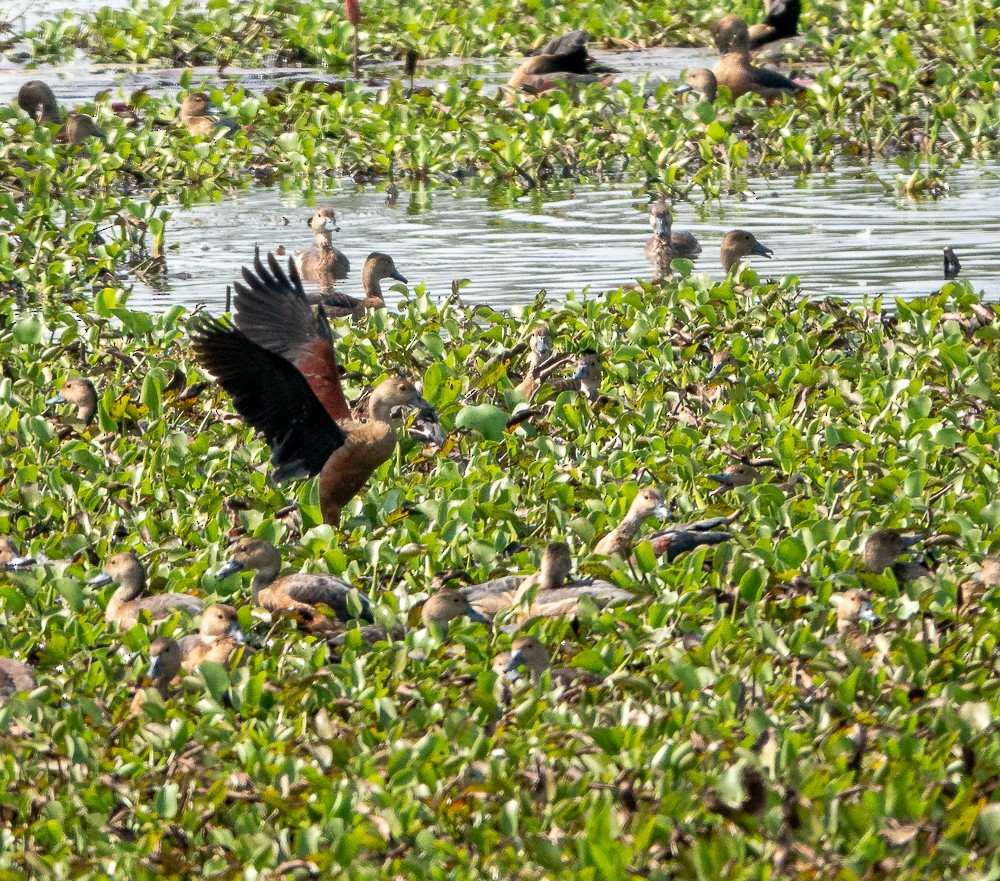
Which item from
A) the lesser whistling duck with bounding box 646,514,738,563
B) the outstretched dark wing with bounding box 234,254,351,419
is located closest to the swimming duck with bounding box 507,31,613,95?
the outstretched dark wing with bounding box 234,254,351,419

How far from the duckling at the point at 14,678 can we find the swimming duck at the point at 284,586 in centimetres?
82

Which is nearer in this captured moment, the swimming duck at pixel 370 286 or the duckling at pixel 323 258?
the swimming duck at pixel 370 286

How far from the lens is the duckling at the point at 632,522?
6.52 meters

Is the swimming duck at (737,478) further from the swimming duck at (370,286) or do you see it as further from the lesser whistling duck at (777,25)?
the lesser whistling duck at (777,25)

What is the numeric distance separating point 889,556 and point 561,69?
11738 mm

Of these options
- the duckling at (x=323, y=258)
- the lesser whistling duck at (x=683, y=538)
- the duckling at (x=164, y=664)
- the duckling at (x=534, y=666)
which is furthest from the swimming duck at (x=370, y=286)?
the duckling at (x=534, y=666)

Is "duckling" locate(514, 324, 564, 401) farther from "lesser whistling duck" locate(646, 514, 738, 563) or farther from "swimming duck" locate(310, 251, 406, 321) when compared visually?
"lesser whistling duck" locate(646, 514, 738, 563)

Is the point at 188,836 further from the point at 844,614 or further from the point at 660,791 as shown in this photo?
the point at 844,614

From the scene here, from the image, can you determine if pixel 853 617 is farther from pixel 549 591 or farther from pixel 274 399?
pixel 274 399

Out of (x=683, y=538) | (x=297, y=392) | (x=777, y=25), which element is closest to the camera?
(x=683, y=538)

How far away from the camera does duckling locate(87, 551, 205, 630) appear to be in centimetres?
607

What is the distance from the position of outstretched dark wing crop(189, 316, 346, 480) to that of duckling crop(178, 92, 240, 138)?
28.3ft

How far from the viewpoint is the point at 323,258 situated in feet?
39.3

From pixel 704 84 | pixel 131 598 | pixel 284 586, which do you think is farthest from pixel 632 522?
pixel 704 84
